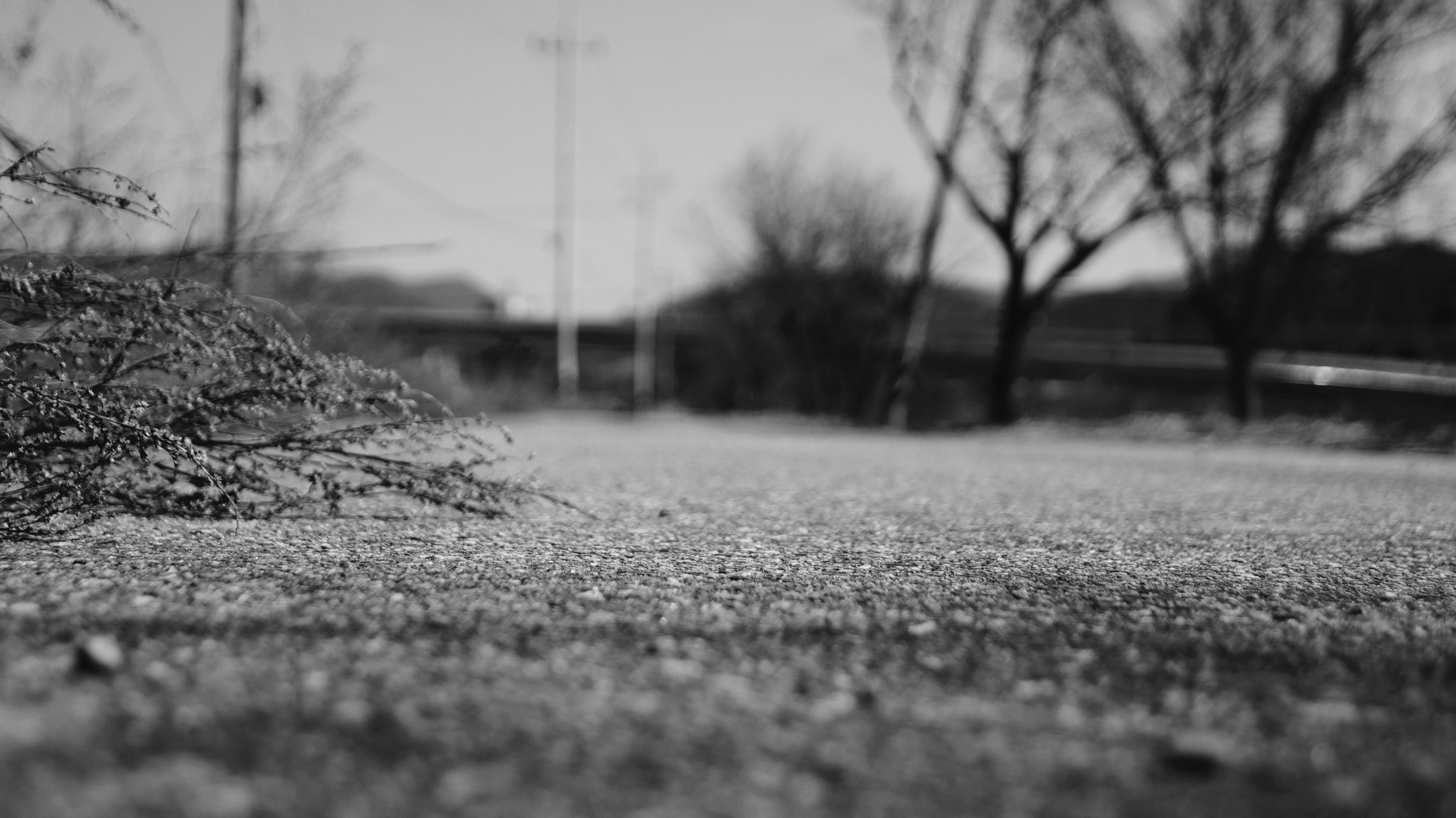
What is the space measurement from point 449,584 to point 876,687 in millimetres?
1553

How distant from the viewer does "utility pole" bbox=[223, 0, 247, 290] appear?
659cm

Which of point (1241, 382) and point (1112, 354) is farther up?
point (1112, 354)

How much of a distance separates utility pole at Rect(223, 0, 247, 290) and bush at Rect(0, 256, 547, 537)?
2.79 ft

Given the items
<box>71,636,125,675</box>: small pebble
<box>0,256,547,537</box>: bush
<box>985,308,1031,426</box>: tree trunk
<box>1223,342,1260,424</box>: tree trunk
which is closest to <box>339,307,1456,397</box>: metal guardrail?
<box>1223,342,1260,424</box>: tree trunk

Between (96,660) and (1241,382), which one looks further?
(1241,382)

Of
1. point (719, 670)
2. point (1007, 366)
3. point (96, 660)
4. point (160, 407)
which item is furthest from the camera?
point (1007, 366)

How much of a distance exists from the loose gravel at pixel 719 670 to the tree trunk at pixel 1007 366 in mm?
13201

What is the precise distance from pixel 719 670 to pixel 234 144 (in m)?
11.8

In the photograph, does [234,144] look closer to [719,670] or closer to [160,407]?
[160,407]

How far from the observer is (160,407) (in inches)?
A: 160

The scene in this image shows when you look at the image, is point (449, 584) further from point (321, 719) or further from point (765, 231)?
point (765, 231)

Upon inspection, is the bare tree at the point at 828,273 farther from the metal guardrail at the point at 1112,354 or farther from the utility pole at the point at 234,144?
the utility pole at the point at 234,144

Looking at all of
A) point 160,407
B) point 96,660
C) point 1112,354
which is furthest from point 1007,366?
point 1112,354

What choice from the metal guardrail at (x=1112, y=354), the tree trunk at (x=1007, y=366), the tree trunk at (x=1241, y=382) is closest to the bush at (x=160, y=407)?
the metal guardrail at (x=1112, y=354)
